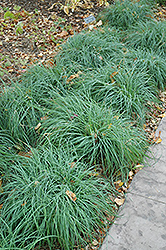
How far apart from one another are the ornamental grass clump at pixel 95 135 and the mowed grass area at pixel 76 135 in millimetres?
10

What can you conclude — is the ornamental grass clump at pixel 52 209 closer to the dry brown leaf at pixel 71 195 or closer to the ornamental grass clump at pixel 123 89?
the dry brown leaf at pixel 71 195

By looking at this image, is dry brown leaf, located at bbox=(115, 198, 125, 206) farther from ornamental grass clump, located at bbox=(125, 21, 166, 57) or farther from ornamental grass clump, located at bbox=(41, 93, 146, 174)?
ornamental grass clump, located at bbox=(125, 21, 166, 57)

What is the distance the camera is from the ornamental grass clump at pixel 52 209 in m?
1.92

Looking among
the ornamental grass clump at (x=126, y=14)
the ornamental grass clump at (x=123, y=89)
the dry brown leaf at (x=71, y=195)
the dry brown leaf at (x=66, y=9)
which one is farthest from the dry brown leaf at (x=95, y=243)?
the dry brown leaf at (x=66, y=9)

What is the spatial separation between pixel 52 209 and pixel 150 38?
3.08m

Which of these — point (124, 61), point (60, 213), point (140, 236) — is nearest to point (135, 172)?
point (140, 236)

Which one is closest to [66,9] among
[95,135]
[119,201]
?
[95,135]

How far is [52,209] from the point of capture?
193 cm

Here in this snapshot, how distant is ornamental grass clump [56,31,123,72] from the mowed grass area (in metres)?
0.01

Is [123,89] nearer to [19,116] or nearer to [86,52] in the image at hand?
[86,52]

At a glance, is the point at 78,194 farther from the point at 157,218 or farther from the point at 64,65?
the point at 64,65

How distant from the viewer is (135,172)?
262cm

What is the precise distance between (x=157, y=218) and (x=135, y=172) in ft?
1.80

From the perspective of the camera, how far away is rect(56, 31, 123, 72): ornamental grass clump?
3.54 meters
